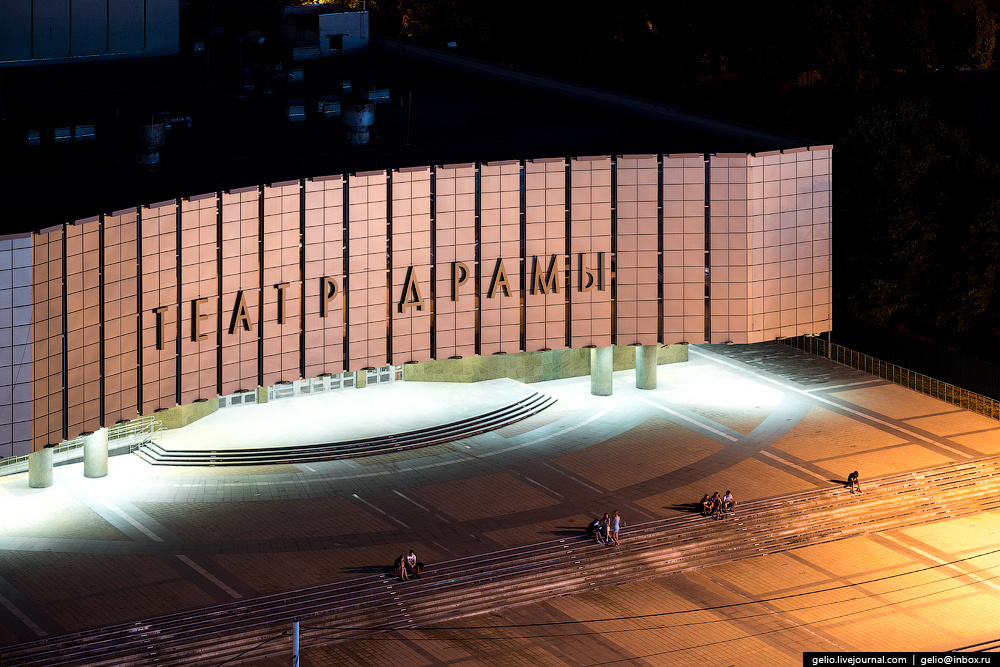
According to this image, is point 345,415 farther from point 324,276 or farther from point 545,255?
point 545,255

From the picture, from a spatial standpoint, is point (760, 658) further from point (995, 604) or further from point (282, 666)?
point (282, 666)

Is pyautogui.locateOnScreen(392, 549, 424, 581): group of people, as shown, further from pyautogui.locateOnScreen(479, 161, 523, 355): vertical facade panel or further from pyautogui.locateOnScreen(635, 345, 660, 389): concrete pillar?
pyautogui.locateOnScreen(635, 345, 660, 389): concrete pillar

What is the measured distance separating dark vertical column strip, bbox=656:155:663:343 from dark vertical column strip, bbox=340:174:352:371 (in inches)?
557

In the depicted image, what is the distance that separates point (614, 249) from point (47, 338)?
25720 millimetres

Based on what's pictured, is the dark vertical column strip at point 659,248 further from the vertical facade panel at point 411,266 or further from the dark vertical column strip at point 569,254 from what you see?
the vertical facade panel at point 411,266

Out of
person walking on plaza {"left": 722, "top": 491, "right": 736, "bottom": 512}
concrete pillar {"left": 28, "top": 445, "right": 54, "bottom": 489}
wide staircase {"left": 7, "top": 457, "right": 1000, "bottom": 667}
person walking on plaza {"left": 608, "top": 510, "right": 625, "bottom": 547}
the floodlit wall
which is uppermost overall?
the floodlit wall

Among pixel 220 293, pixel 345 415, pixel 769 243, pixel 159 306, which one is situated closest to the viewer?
pixel 159 306

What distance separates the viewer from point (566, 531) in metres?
65.1

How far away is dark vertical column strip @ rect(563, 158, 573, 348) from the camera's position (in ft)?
232

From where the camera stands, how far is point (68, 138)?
7381 centimetres

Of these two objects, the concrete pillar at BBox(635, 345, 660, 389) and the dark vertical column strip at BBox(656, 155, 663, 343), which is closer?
the dark vertical column strip at BBox(656, 155, 663, 343)

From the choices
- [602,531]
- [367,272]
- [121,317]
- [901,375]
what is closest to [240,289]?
[121,317]

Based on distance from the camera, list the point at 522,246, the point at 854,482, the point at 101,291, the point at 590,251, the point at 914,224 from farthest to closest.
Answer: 1. the point at 914,224
2. the point at 590,251
3. the point at 522,246
4. the point at 854,482
5. the point at 101,291

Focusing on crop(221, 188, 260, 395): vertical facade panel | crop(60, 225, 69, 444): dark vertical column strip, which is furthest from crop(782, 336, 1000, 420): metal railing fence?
crop(60, 225, 69, 444): dark vertical column strip
